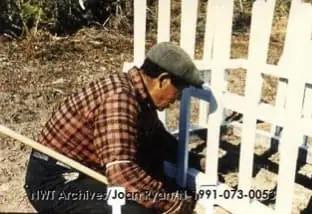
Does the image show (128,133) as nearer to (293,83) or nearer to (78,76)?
(293,83)

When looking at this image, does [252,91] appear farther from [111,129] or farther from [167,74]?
[111,129]

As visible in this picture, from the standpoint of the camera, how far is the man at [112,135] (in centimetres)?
274

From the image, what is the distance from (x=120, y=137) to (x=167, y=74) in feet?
1.29

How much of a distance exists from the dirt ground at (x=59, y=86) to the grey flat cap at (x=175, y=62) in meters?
1.20

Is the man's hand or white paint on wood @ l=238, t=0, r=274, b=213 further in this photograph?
the man's hand

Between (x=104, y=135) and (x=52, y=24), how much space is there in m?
4.80

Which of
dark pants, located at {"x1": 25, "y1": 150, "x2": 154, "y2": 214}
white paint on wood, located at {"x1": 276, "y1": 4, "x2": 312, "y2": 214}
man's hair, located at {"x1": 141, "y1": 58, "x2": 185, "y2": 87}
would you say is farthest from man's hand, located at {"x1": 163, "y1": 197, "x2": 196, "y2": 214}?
man's hair, located at {"x1": 141, "y1": 58, "x2": 185, "y2": 87}

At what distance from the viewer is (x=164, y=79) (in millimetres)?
2834

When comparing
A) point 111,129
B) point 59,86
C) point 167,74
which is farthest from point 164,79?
point 59,86

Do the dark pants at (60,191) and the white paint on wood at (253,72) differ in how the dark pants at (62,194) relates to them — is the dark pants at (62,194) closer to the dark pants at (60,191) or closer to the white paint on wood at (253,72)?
the dark pants at (60,191)

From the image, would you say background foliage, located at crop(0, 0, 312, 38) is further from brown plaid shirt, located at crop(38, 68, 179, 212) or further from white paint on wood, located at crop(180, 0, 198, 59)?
brown plaid shirt, located at crop(38, 68, 179, 212)

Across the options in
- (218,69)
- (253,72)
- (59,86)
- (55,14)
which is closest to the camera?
(253,72)

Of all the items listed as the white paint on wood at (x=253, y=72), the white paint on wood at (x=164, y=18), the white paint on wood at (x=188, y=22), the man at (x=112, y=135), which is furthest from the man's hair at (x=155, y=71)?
the white paint on wood at (x=164, y=18)

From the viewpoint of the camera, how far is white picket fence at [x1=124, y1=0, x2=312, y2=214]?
279 centimetres
